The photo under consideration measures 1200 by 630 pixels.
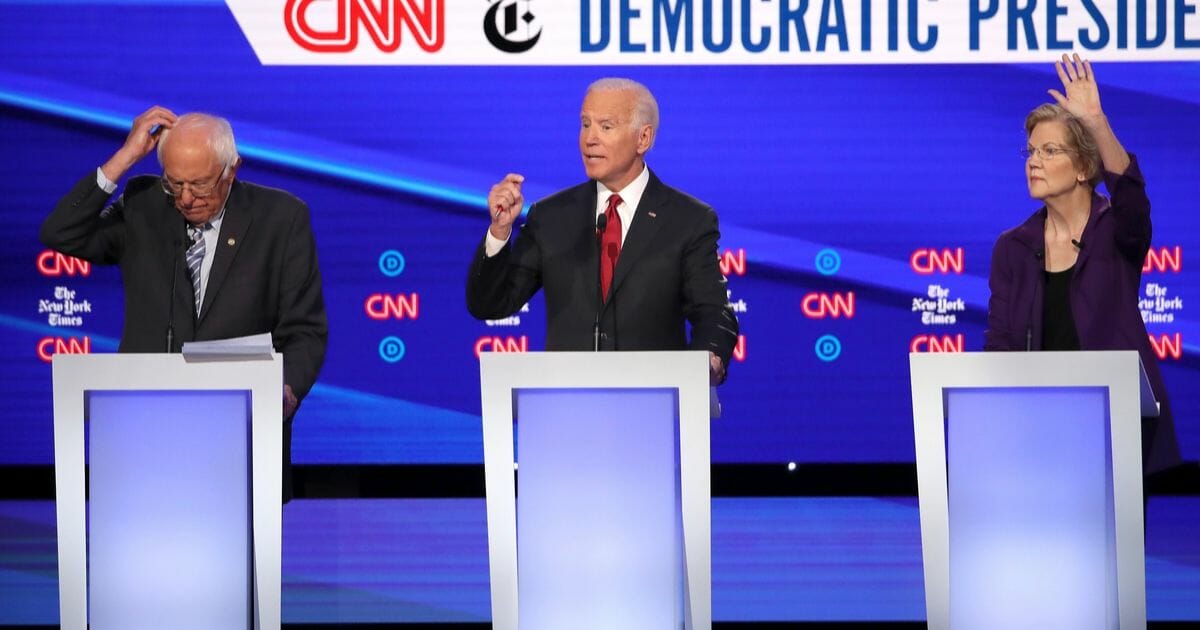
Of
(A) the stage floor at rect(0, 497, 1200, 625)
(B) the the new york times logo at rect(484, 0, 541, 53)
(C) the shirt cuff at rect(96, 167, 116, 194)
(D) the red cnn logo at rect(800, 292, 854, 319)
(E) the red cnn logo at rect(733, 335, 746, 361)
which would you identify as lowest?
(A) the stage floor at rect(0, 497, 1200, 625)

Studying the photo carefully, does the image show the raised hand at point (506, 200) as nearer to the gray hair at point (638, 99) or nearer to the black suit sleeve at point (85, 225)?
the gray hair at point (638, 99)

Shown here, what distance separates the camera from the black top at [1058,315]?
12.4 ft

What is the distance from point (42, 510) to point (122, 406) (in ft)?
7.88

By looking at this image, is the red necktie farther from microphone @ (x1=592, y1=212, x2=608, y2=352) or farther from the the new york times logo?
the the new york times logo

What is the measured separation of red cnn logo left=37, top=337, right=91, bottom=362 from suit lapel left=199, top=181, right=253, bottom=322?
4.81 feet

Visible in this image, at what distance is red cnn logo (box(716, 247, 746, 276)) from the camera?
5152 millimetres

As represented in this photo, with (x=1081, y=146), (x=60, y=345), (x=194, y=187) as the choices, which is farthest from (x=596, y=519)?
(x=60, y=345)

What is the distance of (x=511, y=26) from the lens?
5.14 meters

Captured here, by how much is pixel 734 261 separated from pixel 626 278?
123cm

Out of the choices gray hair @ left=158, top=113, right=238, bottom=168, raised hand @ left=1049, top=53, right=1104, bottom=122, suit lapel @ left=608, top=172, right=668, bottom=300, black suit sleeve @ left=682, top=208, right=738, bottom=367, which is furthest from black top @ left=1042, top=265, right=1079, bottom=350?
gray hair @ left=158, top=113, right=238, bottom=168

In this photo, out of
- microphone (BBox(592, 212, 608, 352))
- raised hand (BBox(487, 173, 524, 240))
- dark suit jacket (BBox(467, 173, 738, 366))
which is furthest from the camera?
dark suit jacket (BBox(467, 173, 738, 366))

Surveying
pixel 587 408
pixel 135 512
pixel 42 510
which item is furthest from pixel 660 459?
pixel 42 510

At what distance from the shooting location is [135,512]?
3.11 m

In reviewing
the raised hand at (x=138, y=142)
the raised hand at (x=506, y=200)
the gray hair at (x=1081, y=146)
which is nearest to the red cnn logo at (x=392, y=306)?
the raised hand at (x=138, y=142)
